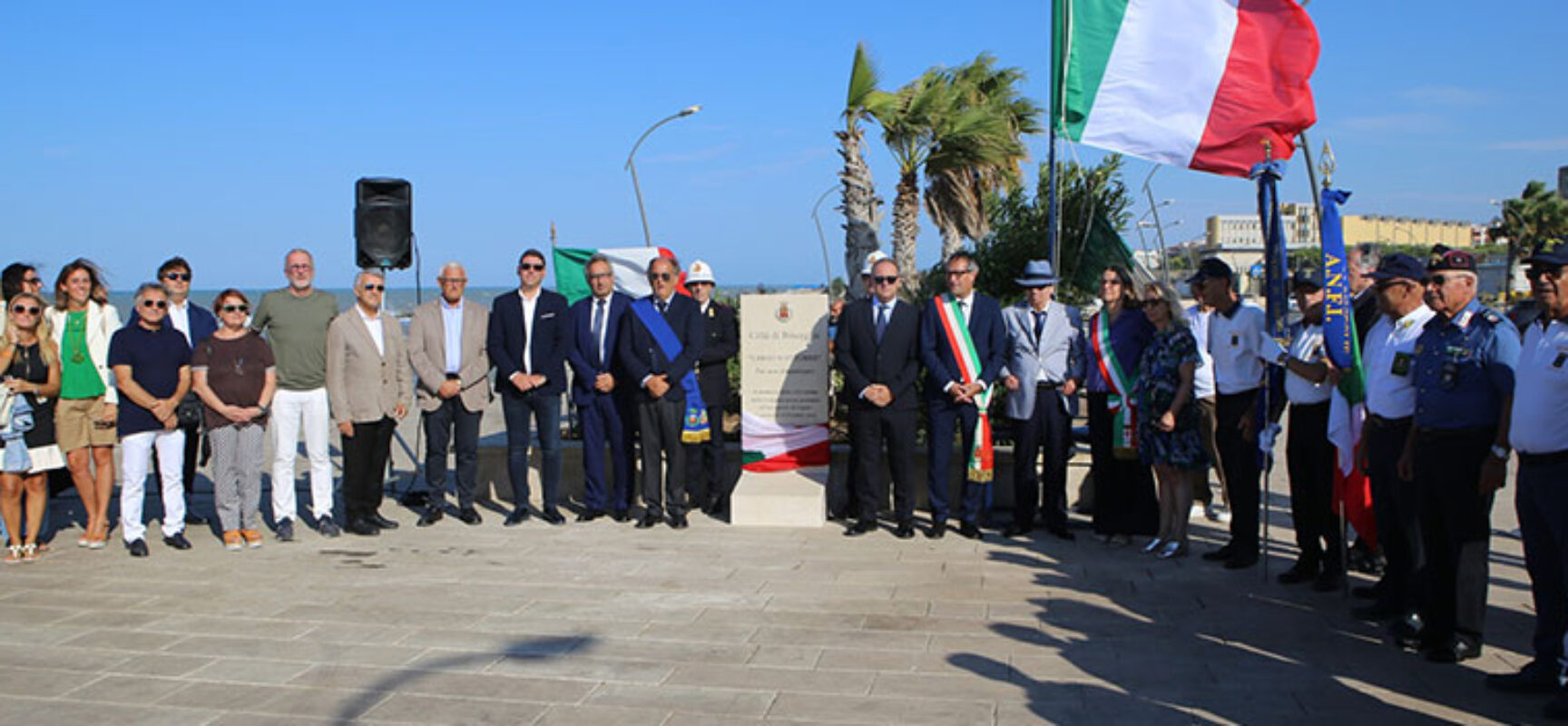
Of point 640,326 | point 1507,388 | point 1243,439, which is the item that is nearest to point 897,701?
point 1507,388

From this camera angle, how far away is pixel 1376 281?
19.1 ft

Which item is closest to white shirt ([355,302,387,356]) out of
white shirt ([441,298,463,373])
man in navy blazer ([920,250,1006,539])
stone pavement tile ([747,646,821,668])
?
white shirt ([441,298,463,373])

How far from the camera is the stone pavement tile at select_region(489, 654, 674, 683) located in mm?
5184

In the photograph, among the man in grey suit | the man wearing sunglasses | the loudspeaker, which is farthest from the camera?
the loudspeaker

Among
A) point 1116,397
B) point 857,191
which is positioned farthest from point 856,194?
point 1116,397

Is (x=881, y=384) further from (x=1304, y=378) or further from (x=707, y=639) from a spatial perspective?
(x=707, y=639)

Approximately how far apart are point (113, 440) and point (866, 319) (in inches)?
204

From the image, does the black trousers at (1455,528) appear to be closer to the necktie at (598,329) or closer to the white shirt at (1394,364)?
the white shirt at (1394,364)

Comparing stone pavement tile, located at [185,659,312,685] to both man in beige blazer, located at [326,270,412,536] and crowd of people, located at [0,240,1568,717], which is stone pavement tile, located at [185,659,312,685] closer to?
crowd of people, located at [0,240,1568,717]

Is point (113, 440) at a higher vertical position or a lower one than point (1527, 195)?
lower

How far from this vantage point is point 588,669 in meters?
5.30

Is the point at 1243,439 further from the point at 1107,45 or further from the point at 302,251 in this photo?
the point at 302,251

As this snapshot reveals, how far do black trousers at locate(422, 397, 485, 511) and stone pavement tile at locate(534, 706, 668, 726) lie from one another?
4.56 metres

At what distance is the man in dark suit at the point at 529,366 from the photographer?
29.7 ft
